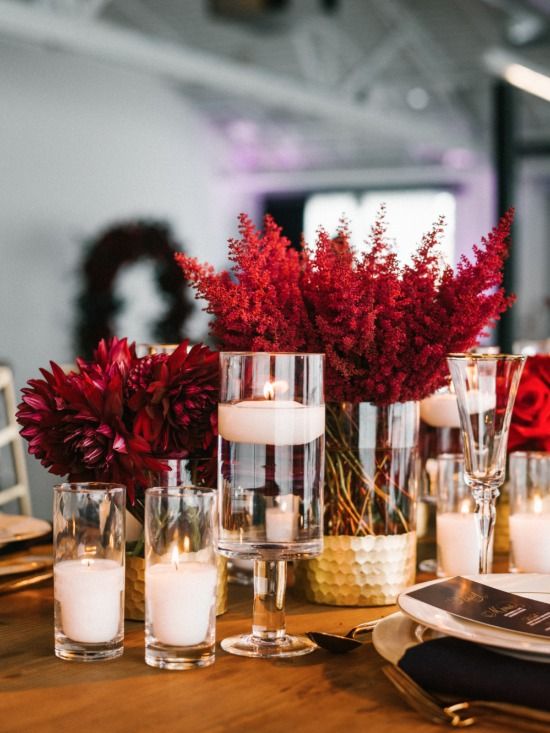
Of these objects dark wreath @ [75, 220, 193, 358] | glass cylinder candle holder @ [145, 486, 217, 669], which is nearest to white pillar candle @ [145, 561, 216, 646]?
glass cylinder candle holder @ [145, 486, 217, 669]

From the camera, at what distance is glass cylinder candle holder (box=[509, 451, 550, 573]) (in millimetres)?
1372

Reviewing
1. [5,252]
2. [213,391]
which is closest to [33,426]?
[213,391]

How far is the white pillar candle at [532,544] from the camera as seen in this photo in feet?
4.50

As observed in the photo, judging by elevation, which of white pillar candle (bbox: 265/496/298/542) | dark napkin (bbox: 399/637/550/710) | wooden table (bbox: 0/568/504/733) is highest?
white pillar candle (bbox: 265/496/298/542)

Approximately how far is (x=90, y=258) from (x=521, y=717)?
7571mm

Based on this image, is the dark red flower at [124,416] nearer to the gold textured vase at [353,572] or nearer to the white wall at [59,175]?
the gold textured vase at [353,572]

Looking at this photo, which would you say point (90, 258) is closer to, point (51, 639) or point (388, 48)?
point (388, 48)

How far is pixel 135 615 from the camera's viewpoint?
1203 millimetres

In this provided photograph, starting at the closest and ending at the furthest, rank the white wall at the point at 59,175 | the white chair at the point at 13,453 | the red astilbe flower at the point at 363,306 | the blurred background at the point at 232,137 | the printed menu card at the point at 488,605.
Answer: the printed menu card at the point at 488,605, the red astilbe flower at the point at 363,306, the white chair at the point at 13,453, the blurred background at the point at 232,137, the white wall at the point at 59,175

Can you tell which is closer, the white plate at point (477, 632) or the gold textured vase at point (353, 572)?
the white plate at point (477, 632)

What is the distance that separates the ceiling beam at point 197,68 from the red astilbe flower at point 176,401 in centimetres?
485

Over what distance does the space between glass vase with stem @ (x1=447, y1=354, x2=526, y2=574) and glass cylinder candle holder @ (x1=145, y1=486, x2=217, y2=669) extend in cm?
32

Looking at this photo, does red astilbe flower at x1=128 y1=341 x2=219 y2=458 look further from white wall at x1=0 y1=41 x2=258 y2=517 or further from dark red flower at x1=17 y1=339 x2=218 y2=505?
white wall at x1=0 y1=41 x2=258 y2=517

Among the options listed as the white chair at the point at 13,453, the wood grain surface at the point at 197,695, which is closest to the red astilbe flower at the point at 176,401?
the wood grain surface at the point at 197,695
